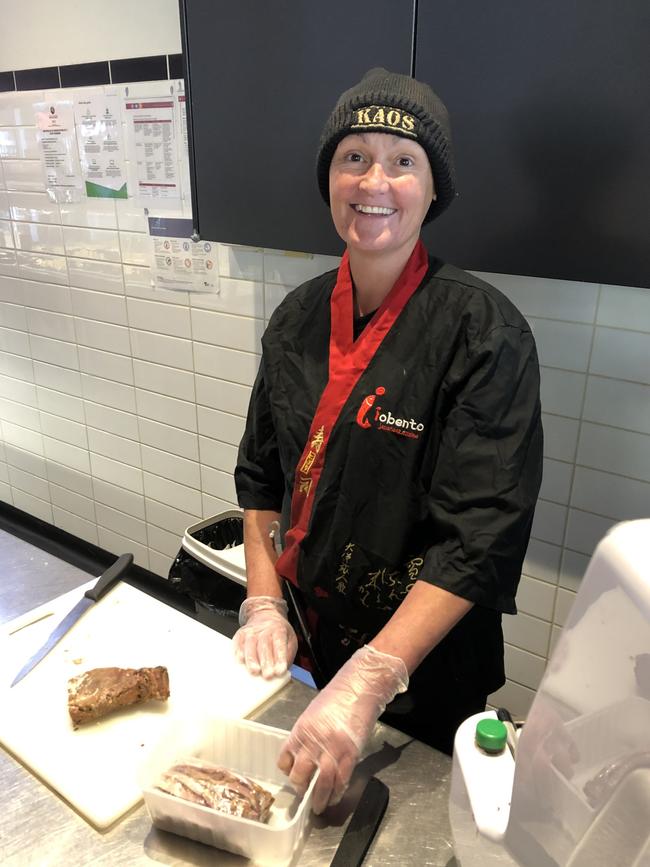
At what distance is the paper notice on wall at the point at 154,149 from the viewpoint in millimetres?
2045

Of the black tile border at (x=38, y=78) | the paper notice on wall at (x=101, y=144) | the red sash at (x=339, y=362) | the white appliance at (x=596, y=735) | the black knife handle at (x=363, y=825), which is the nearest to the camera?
the white appliance at (x=596, y=735)

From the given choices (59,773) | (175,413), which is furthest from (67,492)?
(59,773)

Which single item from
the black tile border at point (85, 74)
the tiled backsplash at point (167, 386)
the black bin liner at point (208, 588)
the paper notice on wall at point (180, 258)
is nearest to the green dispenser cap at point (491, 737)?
the tiled backsplash at point (167, 386)

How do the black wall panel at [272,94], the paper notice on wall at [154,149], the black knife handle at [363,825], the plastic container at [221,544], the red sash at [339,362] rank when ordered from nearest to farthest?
the black knife handle at [363,825], the red sash at [339,362], the black wall panel at [272,94], the plastic container at [221,544], the paper notice on wall at [154,149]

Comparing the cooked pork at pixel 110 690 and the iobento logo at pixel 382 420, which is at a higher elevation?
the iobento logo at pixel 382 420

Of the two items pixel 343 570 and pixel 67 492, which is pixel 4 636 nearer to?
pixel 343 570

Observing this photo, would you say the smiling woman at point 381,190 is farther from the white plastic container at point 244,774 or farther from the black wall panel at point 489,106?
the white plastic container at point 244,774

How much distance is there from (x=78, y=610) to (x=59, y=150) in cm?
182

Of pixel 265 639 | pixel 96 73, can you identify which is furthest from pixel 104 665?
pixel 96 73

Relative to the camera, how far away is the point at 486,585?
0.96m

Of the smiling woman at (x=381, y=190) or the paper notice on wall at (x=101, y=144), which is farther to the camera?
the paper notice on wall at (x=101, y=144)

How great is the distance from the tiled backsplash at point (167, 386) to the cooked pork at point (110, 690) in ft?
3.26

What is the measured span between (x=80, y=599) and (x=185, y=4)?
1232 millimetres

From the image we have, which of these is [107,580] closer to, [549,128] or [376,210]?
[376,210]
